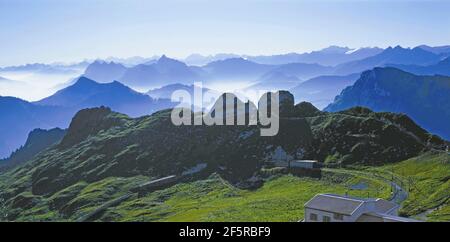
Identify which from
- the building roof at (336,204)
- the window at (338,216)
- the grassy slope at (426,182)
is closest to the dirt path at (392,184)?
the grassy slope at (426,182)

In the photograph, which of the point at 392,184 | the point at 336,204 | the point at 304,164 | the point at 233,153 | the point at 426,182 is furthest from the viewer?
the point at 233,153

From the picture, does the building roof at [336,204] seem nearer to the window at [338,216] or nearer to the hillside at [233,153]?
the window at [338,216]

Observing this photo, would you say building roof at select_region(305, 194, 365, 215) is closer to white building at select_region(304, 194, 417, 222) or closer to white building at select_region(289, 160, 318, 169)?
white building at select_region(304, 194, 417, 222)

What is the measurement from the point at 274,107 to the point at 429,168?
93757mm

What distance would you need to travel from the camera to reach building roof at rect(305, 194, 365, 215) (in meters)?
46.8

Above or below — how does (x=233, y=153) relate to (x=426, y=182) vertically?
above

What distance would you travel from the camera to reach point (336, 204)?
4934 cm

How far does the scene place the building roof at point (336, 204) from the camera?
154ft

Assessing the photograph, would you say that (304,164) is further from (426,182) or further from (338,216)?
(338,216)

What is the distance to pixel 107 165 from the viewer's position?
196250mm

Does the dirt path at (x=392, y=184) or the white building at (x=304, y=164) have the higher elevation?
the white building at (x=304, y=164)

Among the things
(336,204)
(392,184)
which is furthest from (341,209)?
(392,184)

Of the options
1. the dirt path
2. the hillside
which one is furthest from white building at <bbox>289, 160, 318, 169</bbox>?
the dirt path

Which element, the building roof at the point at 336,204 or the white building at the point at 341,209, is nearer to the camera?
the white building at the point at 341,209
